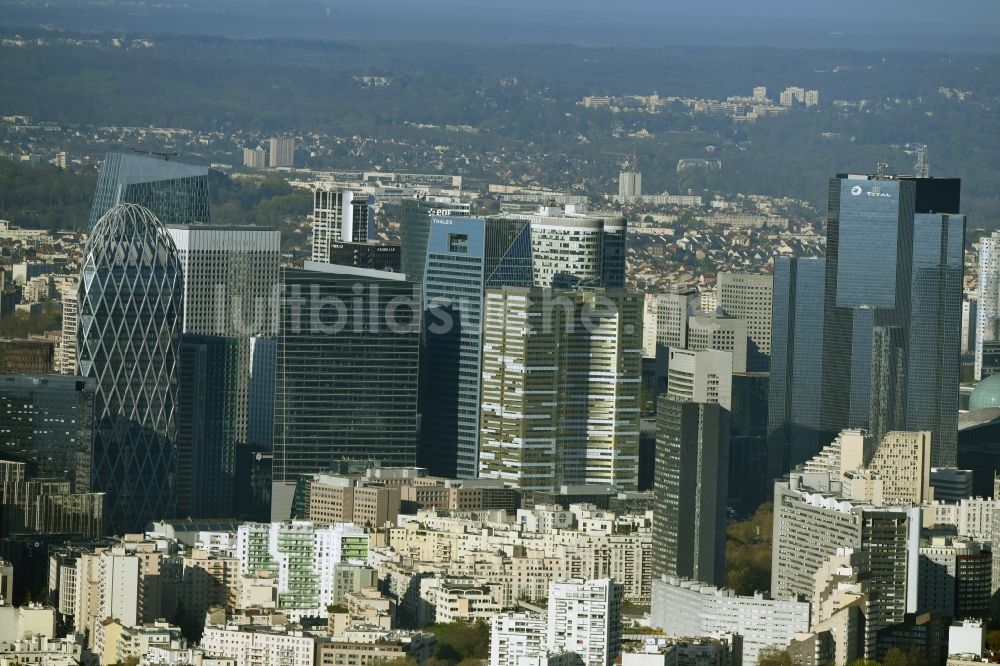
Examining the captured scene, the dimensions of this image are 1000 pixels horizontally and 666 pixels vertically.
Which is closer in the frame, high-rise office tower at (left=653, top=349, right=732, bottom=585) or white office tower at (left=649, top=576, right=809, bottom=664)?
white office tower at (left=649, top=576, right=809, bottom=664)

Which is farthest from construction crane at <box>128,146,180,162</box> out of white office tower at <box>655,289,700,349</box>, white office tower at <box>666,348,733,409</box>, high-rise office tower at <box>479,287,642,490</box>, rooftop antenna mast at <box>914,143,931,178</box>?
white office tower at <box>666,348,733,409</box>

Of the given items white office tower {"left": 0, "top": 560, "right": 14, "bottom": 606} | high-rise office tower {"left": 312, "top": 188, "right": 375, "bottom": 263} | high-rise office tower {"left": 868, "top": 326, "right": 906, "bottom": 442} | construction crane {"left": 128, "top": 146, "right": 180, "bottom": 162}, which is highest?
construction crane {"left": 128, "top": 146, "right": 180, "bottom": 162}

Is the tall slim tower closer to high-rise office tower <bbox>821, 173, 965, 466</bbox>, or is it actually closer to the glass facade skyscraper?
the glass facade skyscraper

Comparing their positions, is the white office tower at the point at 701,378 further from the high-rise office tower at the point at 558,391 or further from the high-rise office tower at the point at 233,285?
the high-rise office tower at the point at 233,285

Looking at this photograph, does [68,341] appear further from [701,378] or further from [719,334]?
[719,334]

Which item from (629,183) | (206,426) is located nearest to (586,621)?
(206,426)

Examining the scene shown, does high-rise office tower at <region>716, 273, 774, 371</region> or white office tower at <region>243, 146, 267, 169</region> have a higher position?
white office tower at <region>243, 146, 267, 169</region>
